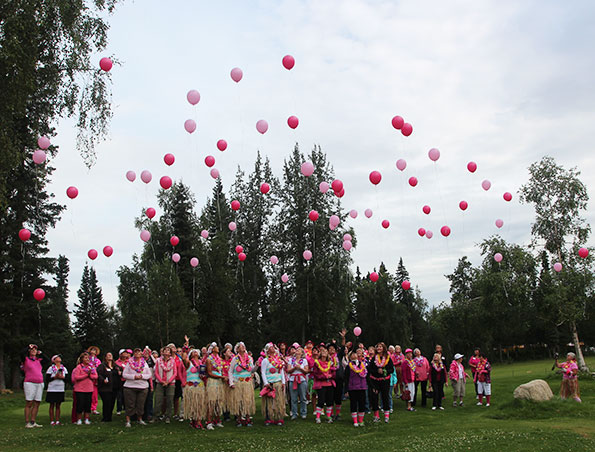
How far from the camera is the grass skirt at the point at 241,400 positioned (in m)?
11.3

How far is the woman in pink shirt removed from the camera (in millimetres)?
11938

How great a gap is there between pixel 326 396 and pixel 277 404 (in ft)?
4.50

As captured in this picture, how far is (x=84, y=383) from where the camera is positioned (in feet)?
39.1

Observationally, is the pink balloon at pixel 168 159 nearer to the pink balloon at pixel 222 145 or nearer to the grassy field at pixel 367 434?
the pink balloon at pixel 222 145

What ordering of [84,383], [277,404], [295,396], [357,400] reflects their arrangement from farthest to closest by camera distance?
[295,396] → [84,383] → [357,400] → [277,404]

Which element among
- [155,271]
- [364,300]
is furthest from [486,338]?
[155,271]

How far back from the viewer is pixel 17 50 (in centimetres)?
1271

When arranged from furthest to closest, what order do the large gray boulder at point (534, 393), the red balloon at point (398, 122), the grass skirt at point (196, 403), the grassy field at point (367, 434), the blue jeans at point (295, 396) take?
the red balloon at point (398, 122), the large gray boulder at point (534, 393), the blue jeans at point (295, 396), the grass skirt at point (196, 403), the grassy field at point (367, 434)

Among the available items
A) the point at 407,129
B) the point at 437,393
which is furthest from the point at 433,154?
the point at 437,393

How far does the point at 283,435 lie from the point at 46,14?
1203 centimetres

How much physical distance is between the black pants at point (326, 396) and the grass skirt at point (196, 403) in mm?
2727

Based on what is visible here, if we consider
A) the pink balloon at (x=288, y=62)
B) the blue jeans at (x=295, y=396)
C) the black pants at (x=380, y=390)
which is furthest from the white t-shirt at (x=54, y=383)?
the pink balloon at (x=288, y=62)

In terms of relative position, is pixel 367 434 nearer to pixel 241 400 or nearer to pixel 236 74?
pixel 241 400

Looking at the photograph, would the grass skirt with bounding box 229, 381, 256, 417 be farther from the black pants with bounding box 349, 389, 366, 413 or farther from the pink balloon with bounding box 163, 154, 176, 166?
the pink balloon with bounding box 163, 154, 176, 166
